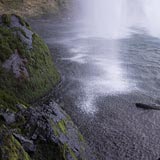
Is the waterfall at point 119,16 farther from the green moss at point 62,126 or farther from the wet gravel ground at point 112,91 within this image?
the green moss at point 62,126

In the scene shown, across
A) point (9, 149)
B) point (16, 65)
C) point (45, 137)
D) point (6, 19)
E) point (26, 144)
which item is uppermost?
point (6, 19)

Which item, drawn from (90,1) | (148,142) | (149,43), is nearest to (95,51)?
(149,43)

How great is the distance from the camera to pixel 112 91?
1070 inches

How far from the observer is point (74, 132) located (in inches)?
711

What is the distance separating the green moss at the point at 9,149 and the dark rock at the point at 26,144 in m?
1.24

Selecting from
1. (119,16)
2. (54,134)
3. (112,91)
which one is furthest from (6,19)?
(119,16)

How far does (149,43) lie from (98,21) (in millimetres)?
23462

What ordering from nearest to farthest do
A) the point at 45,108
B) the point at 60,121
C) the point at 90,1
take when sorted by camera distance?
the point at 60,121
the point at 45,108
the point at 90,1

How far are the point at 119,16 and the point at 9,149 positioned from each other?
70.0m

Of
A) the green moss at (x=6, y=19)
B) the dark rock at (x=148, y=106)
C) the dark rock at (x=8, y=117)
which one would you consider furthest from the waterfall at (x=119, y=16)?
the dark rock at (x=8, y=117)

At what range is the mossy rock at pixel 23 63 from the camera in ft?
74.8

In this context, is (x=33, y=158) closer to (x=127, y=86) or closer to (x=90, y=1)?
(x=127, y=86)

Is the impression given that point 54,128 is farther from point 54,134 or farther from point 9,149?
point 9,149

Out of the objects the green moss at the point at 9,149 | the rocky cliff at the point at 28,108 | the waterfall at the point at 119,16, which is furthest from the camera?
the waterfall at the point at 119,16
